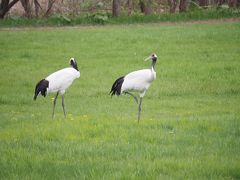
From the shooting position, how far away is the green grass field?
328 inches

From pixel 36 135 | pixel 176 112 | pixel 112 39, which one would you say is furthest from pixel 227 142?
pixel 112 39

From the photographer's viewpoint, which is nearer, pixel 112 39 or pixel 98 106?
pixel 98 106

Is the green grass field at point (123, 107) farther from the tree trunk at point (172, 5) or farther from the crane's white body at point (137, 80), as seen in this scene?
the tree trunk at point (172, 5)

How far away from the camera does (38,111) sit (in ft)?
49.0

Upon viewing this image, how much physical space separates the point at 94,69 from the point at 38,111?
22.6ft

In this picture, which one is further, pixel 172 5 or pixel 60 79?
pixel 172 5

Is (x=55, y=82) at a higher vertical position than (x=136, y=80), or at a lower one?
lower

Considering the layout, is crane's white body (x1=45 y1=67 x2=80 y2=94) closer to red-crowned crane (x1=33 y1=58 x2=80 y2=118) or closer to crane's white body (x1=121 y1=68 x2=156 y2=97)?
red-crowned crane (x1=33 y1=58 x2=80 y2=118)

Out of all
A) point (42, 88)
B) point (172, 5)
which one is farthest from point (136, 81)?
point (172, 5)

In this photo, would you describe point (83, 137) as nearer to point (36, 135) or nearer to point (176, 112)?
point (36, 135)

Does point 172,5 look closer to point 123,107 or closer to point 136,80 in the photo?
point 123,107

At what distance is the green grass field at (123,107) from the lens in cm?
833

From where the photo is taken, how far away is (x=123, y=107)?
1554 centimetres

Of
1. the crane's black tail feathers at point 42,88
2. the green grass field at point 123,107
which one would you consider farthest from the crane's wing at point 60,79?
the green grass field at point 123,107
